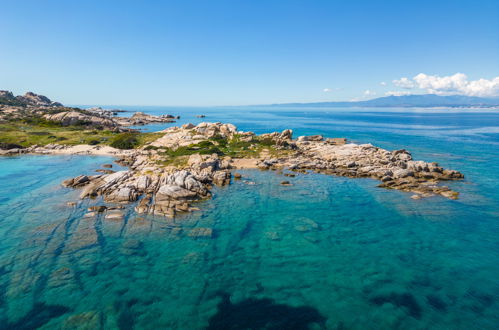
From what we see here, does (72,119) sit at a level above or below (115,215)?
above

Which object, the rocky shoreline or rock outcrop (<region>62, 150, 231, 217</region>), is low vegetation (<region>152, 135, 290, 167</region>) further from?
rock outcrop (<region>62, 150, 231, 217</region>)

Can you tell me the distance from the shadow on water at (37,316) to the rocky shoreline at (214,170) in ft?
47.8

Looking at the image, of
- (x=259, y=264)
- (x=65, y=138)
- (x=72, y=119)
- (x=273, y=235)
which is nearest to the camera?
(x=259, y=264)

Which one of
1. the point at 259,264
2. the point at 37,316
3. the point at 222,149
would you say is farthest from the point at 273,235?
the point at 222,149

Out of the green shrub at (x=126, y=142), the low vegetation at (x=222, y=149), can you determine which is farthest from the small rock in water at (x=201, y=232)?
the green shrub at (x=126, y=142)

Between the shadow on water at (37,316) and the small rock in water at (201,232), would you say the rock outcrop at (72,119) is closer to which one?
the small rock in water at (201,232)

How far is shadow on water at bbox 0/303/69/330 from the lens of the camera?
50.2 ft

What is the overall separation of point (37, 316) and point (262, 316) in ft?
46.3

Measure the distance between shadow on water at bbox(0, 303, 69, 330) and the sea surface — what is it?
8cm

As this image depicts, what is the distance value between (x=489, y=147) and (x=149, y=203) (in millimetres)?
94929

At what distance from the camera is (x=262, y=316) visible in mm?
16391

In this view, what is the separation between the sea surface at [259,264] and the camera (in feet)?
54.0

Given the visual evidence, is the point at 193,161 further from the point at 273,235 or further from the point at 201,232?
the point at 273,235

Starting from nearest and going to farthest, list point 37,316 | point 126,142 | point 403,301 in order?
point 37,316, point 403,301, point 126,142
